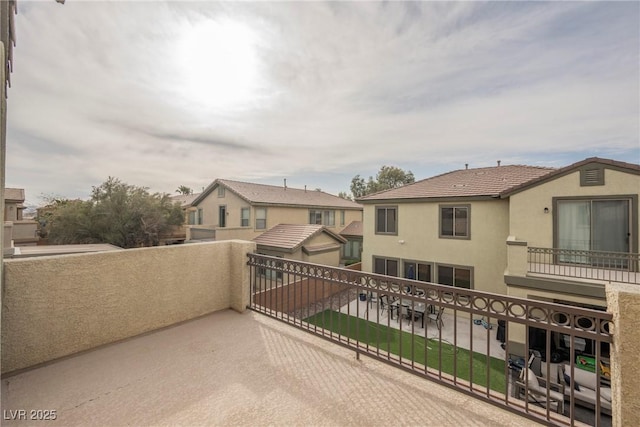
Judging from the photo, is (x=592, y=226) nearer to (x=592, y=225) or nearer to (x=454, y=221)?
(x=592, y=225)

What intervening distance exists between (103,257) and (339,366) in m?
3.64

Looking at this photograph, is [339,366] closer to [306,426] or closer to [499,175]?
[306,426]

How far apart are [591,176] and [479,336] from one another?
265 inches

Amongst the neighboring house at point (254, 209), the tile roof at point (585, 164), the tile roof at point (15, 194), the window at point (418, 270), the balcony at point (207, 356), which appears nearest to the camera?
the balcony at point (207, 356)

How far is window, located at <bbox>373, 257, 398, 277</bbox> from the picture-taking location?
44.8ft

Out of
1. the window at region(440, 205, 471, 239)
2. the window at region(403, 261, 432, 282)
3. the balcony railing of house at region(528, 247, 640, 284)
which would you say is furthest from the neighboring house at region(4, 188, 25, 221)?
the balcony railing of house at region(528, 247, 640, 284)

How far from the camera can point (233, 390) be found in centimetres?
283

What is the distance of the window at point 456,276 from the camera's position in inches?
454

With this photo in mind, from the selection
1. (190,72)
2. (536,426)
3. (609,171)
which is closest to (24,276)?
(536,426)

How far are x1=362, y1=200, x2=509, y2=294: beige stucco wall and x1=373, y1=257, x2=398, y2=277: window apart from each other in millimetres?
246

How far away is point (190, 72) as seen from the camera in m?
7.16

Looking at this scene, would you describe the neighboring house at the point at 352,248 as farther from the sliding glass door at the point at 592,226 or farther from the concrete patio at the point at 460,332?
the sliding glass door at the point at 592,226

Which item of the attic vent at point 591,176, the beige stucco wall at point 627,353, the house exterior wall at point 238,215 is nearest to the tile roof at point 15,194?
the house exterior wall at point 238,215

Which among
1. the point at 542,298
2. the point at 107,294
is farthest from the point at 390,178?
the point at 107,294
